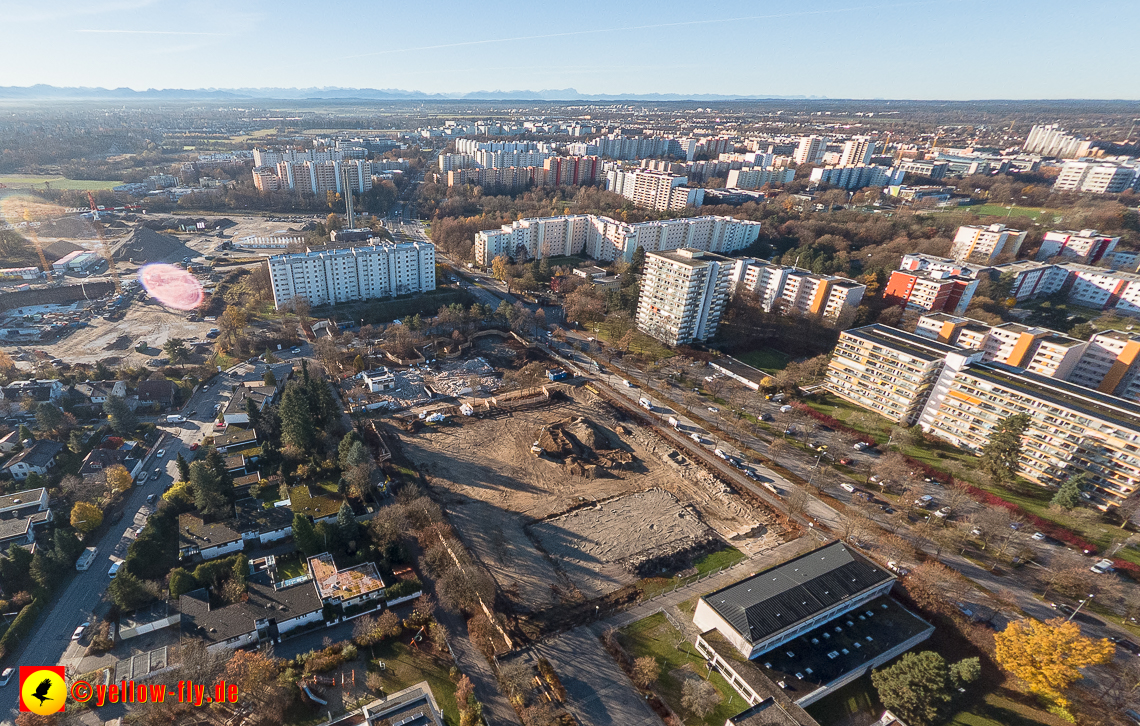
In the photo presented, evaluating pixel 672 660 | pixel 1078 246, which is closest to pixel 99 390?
pixel 672 660

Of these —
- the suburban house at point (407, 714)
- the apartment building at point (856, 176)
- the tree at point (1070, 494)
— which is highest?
the apartment building at point (856, 176)

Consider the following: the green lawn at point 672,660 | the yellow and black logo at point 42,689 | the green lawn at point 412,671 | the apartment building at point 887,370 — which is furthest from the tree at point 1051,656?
the yellow and black logo at point 42,689

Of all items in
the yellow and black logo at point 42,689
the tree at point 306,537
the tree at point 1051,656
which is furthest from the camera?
the tree at point 306,537

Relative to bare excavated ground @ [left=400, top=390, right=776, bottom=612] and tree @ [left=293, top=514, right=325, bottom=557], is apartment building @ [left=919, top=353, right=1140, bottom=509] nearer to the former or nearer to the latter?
bare excavated ground @ [left=400, top=390, right=776, bottom=612]

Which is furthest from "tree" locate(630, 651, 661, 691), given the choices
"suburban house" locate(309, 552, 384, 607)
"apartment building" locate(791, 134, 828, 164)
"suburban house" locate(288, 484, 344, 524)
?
"apartment building" locate(791, 134, 828, 164)

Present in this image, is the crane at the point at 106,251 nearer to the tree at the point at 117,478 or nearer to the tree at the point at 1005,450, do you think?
the tree at the point at 117,478

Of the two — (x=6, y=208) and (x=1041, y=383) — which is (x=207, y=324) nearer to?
(x=6, y=208)

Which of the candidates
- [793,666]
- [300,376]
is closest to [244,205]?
[300,376]
